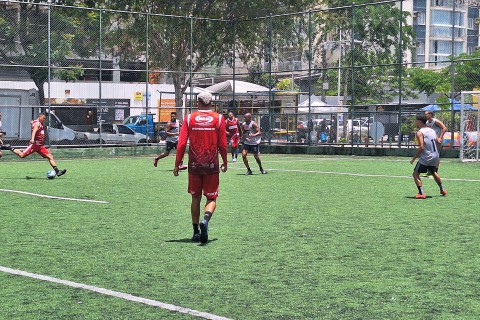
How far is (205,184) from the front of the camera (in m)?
11.5

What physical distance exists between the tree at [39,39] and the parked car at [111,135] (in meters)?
2.44

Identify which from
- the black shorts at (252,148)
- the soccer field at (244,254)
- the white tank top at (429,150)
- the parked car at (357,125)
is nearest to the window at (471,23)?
the parked car at (357,125)

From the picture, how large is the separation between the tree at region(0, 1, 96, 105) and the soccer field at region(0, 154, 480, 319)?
14.9 meters

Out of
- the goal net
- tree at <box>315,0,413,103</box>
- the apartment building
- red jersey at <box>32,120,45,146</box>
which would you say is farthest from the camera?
the apartment building

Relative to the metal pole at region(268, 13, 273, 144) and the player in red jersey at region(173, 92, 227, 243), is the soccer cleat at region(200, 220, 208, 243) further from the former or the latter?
the metal pole at region(268, 13, 273, 144)

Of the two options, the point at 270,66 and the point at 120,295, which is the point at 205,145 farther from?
the point at 270,66

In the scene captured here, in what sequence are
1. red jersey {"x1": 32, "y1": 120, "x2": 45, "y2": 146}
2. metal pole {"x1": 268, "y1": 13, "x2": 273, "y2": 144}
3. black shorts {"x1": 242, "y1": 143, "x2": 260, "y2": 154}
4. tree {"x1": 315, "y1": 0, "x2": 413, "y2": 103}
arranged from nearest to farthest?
red jersey {"x1": 32, "y1": 120, "x2": 45, "y2": 146} < black shorts {"x1": 242, "y1": 143, "x2": 260, "y2": 154} < tree {"x1": 315, "y1": 0, "x2": 413, "y2": 103} < metal pole {"x1": 268, "y1": 13, "x2": 273, "y2": 144}

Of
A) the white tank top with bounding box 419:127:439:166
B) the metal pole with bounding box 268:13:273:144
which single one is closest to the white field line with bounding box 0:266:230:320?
the white tank top with bounding box 419:127:439:166

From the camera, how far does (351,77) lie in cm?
3681

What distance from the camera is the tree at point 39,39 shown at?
33.9m

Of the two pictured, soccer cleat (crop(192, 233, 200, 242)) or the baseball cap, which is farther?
soccer cleat (crop(192, 233, 200, 242))

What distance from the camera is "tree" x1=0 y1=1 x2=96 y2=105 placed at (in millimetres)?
33938

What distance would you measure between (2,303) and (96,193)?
11155 mm

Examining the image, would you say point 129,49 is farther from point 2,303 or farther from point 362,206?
point 2,303
